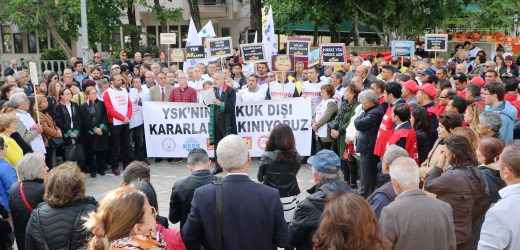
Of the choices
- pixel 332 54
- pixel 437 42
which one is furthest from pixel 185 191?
pixel 437 42

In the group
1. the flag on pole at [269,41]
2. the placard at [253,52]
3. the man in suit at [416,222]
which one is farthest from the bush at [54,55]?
the man in suit at [416,222]

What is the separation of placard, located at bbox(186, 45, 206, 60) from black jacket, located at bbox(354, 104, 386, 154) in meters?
7.24

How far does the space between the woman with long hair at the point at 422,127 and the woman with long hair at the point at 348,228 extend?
13.4ft

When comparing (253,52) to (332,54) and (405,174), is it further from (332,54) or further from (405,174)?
(405,174)

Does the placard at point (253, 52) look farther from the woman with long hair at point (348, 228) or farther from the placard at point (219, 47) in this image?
the woman with long hair at point (348, 228)

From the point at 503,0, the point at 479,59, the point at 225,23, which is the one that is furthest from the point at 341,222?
the point at 225,23

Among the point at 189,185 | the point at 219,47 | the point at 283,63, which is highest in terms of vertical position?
the point at 219,47

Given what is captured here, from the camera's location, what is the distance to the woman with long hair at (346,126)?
9.04 metres

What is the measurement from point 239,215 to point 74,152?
6849 mm

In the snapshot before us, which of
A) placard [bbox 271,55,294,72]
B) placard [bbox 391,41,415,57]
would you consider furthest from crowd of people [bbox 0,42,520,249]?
placard [bbox 391,41,415,57]

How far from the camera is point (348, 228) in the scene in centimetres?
326

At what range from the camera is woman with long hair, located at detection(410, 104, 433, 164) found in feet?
23.6

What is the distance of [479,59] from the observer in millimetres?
14797

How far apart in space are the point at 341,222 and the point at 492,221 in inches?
44.8
